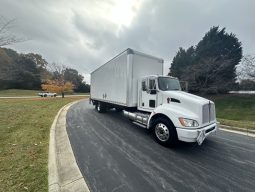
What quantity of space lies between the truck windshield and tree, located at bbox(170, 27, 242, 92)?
55.7 feet

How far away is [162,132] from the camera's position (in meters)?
5.38

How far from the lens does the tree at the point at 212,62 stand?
861 inches

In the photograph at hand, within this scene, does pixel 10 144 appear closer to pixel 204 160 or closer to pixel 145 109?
pixel 145 109

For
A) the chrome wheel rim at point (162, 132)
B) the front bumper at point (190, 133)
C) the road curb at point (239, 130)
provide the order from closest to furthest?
the front bumper at point (190, 133)
the chrome wheel rim at point (162, 132)
the road curb at point (239, 130)

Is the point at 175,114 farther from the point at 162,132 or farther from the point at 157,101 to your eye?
the point at 157,101

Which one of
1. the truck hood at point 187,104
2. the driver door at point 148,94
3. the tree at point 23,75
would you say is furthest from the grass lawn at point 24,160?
the tree at point 23,75

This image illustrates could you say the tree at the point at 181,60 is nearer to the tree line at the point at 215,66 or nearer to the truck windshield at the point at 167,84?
the tree line at the point at 215,66

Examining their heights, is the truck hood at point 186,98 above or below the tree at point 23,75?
below

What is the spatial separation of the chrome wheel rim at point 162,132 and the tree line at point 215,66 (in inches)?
697

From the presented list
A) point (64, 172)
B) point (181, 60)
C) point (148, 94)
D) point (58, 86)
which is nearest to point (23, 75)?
point (58, 86)

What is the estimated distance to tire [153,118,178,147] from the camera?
5.04 metres

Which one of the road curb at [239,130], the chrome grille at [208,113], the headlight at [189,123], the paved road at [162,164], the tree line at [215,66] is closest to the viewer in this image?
the paved road at [162,164]

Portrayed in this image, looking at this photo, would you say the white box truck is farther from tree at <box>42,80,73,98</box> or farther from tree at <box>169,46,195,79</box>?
tree at <box>42,80,73,98</box>

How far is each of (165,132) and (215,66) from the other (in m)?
20.4
